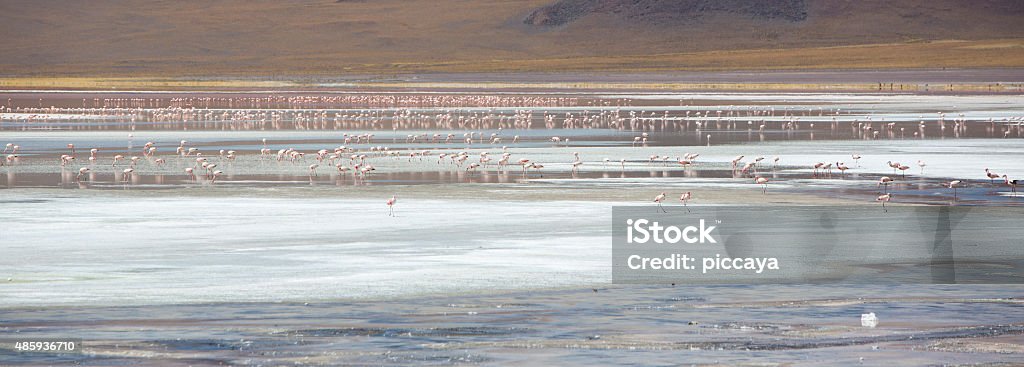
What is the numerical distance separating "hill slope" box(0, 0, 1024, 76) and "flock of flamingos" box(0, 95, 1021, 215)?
73.0 metres

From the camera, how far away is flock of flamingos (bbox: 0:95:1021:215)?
2297cm

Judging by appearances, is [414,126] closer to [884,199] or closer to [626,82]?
[884,199]

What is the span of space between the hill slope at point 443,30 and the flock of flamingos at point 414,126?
73.0m

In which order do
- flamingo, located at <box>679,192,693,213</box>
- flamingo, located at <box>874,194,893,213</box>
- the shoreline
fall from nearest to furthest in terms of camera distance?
flamingo, located at <box>679,192,693,213</box>
flamingo, located at <box>874,194,893,213</box>
the shoreline

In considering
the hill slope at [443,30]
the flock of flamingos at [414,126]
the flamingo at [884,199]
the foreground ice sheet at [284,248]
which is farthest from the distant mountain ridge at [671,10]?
the foreground ice sheet at [284,248]

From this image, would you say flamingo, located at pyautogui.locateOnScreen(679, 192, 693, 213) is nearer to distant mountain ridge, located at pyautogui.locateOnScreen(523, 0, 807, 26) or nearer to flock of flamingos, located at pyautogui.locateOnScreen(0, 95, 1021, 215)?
flock of flamingos, located at pyautogui.locateOnScreen(0, 95, 1021, 215)

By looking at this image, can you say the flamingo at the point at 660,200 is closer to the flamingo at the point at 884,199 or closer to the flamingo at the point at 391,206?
the flamingo at the point at 884,199

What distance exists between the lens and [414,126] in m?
40.8

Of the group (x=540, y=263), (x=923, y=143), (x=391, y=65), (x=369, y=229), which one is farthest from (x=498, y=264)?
(x=391, y=65)

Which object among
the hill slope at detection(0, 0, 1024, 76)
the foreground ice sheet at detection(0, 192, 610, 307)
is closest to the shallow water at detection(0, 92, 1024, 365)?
the foreground ice sheet at detection(0, 192, 610, 307)

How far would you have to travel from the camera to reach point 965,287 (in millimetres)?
11055

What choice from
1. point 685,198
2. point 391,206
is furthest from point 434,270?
point 685,198

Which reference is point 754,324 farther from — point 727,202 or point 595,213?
point 727,202

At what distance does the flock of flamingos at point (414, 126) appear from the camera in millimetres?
22969
